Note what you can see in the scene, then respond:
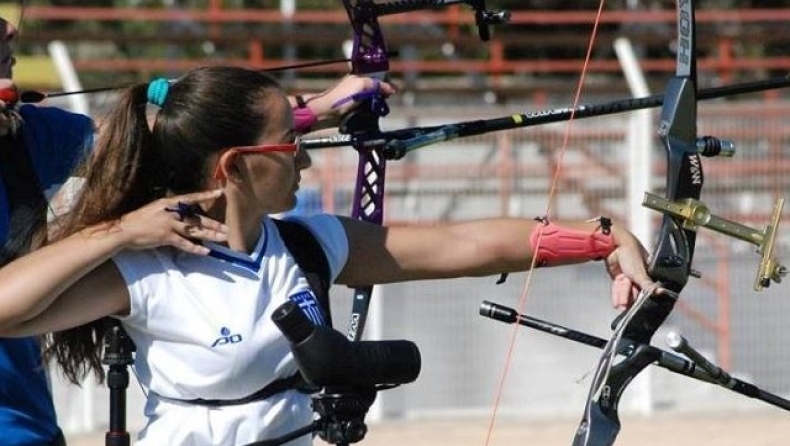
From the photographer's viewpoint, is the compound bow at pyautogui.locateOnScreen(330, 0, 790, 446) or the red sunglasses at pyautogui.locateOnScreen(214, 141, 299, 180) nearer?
the red sunglasses at pyautogui.locateOnScreen(214, 141, 299, 180)

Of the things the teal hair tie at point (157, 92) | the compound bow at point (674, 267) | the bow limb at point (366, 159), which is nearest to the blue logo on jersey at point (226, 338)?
the teal hair tie at point (157, 92)

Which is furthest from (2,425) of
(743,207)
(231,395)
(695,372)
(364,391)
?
(743,207)

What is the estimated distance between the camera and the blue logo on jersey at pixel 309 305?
105 inches

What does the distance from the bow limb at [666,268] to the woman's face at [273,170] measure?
2.09 ft

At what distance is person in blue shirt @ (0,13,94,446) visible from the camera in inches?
125

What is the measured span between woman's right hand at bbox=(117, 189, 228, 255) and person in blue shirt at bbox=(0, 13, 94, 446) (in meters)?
0.49

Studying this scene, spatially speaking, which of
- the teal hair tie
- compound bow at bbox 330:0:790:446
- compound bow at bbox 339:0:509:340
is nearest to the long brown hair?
the teal hair tie

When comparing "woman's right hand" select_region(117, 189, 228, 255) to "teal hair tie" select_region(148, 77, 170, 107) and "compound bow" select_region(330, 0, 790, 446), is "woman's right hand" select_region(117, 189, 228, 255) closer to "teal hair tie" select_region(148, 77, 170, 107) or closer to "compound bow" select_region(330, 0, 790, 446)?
"teal hair tie" select_region(148, 77, 170, 107)

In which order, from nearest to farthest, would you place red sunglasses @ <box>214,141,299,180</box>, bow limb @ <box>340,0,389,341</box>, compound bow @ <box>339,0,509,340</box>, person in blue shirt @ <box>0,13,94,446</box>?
1. red sunglasses @ <box>214,141,299,180</box>
2. person in blue shirt @ <box>0,13,94,446</box>
3. compound bow @ <box>339,0,509,340</box>
4. bow limb @ <box>340,0,389,341</box>

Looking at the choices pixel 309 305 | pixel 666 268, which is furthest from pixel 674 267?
pixel 309 305

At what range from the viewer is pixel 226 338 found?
264cm

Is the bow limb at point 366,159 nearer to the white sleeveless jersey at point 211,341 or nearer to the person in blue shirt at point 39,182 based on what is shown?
the person in blue shirt at point 39,182

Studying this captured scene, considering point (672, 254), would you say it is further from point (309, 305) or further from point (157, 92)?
point (157, 92)

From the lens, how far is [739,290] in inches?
391
